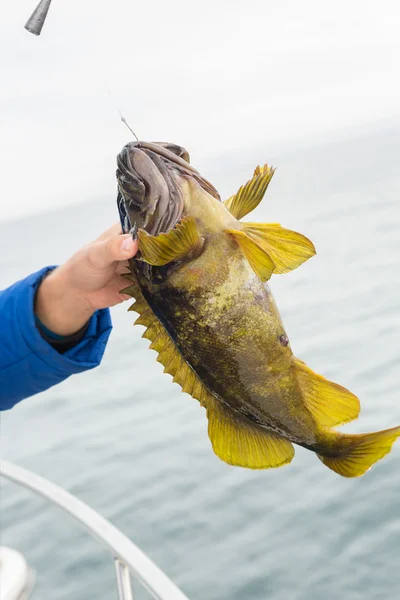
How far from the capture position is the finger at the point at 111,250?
7.45 ft

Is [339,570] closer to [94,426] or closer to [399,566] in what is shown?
[399,566]

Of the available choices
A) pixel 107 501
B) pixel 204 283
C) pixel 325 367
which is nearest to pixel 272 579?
pixel 107 501

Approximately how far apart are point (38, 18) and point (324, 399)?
1.47m

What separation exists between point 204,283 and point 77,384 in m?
19.1

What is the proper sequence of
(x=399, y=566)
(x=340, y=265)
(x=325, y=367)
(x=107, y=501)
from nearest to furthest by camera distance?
(x=399, y=566), (x=107, y=501), (x=325, y=367), (x=340, y=265)

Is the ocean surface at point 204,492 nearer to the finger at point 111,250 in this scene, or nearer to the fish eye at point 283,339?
the finger at point 111,250

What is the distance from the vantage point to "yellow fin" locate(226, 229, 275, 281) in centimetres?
205

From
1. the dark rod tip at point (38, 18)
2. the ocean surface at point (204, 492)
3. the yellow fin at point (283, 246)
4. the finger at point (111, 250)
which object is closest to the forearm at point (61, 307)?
the finger at point (111, 250)

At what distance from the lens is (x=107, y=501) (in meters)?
12.0

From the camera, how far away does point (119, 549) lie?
2.85 m

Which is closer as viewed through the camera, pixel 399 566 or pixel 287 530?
pixel 399 566

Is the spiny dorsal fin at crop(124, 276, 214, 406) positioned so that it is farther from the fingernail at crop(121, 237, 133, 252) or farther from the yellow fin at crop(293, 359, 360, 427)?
the yellow fin at crop(293, 359, 360, 427)

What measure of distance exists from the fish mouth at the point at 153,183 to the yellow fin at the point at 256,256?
0.79 ft

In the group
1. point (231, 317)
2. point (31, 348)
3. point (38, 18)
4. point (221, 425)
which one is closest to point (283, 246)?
point (231, 317)
